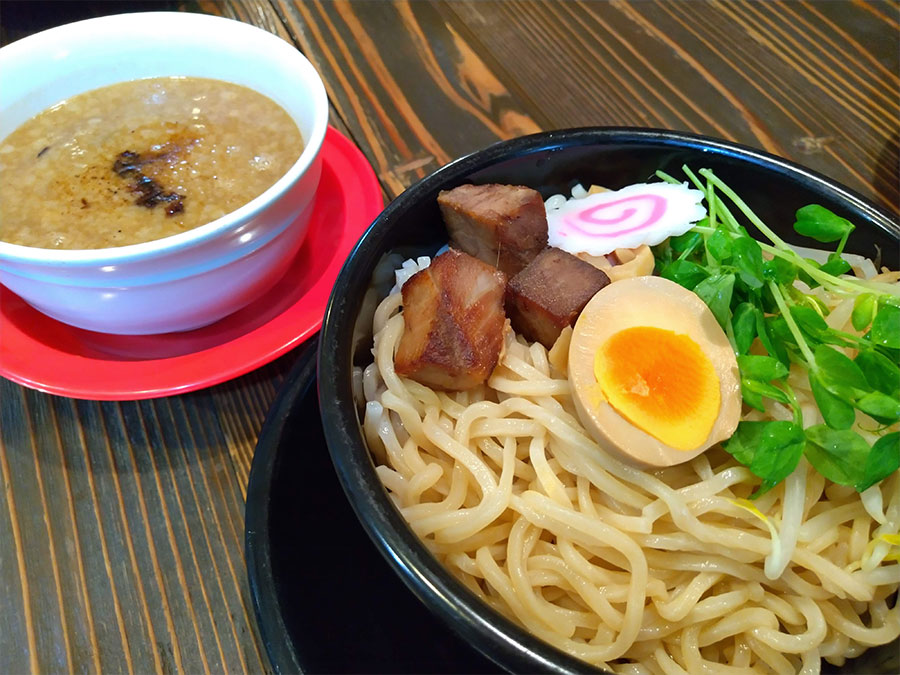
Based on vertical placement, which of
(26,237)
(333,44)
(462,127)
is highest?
(26,237)

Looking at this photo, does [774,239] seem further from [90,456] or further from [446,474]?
[90,456]

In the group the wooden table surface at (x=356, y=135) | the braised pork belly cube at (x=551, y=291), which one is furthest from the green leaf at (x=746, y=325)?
the wooden table surface at (x=356, y=135)

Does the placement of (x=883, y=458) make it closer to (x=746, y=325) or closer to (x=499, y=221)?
(x=746, y=325)

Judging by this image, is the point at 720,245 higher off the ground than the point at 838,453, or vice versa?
the point at 720,245

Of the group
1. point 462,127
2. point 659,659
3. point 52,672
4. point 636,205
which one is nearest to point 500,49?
point 462,127

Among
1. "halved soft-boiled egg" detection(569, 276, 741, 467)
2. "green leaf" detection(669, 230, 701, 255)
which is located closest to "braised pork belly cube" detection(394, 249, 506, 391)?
"halved soft-boiled egg" detection(569, 276, 741, 467)

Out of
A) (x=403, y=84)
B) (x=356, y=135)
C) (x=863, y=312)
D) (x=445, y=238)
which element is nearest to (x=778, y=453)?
(x=863, y=312)
